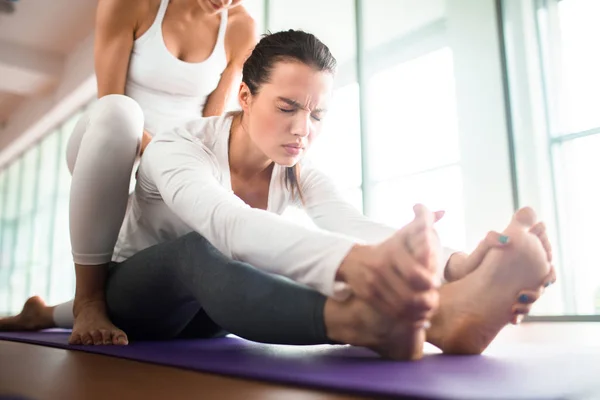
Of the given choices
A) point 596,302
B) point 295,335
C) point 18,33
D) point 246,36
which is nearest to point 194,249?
point 295,335

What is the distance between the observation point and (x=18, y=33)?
5.49 m

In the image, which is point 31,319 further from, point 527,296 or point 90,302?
point 527,296

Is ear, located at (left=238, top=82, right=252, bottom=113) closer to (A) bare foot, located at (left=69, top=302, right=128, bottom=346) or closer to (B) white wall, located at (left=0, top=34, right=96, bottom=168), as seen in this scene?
(A) bare foot, located at (left=69, top=302, right=128, bottom=346)

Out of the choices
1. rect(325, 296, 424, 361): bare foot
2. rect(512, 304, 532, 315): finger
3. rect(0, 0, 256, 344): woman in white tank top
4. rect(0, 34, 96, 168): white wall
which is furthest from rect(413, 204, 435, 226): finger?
rect(0, 34, 96, 168): white wall

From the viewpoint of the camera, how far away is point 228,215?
0.83 m

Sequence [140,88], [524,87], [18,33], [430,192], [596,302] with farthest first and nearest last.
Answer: [18,33] < [430,192] < [524,87] < [596,302] < [140,88]

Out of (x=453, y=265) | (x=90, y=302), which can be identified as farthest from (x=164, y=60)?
(x=453, y=265)

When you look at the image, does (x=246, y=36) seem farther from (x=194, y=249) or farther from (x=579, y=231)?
(x=579, y=231)

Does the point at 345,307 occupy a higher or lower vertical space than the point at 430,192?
lower

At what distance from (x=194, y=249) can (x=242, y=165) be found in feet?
1.05

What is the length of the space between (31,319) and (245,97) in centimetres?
100

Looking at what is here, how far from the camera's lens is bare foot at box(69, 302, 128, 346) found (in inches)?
45.0

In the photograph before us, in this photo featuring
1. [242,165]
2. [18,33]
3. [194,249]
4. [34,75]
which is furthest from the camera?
[34,75]

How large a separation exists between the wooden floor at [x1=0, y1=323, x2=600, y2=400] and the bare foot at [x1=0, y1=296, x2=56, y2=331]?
71cm
